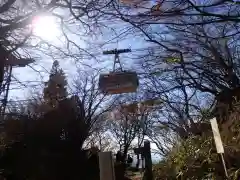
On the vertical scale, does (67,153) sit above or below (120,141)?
below

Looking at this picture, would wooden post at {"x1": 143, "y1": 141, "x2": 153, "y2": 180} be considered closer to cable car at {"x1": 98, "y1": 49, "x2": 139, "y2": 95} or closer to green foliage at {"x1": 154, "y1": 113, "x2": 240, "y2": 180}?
cable car at {"x1": 98, "y1": 49, "x2": 139, "y2": 95}

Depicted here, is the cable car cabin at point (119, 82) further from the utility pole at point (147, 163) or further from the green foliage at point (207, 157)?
the utility pole at point (147, 163)

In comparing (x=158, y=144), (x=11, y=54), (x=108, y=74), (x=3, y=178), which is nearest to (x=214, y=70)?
(x=108, y=74)

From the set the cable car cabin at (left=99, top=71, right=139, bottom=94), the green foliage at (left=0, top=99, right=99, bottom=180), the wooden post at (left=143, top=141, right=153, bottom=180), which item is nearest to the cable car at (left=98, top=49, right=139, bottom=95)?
the cable car cabin at (left=99, top=71, right=139, bottom=94)

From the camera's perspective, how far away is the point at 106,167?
5.43 meters

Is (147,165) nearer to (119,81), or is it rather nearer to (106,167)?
(119,81)

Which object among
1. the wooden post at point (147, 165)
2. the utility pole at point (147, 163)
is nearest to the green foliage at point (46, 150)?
the utility pole at point (147, 163)

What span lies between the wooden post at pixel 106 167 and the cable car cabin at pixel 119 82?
512 centimetres

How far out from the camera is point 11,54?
8.00 m

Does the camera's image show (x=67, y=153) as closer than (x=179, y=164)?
No

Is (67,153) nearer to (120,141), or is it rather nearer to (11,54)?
(11,54)

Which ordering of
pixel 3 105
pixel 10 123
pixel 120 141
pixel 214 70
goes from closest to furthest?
1. pixel 214 70
2. pixel 3 105
3. pixel 10 123
4. pixel 120 141

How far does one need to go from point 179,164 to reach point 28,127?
12654mm

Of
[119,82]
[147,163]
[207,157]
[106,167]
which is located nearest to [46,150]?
[147,163]
